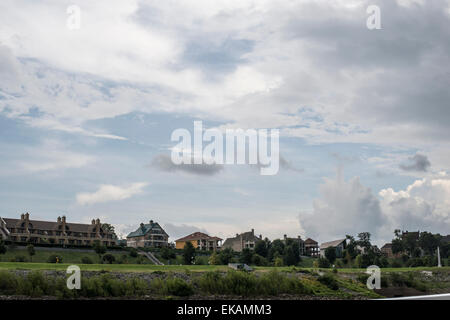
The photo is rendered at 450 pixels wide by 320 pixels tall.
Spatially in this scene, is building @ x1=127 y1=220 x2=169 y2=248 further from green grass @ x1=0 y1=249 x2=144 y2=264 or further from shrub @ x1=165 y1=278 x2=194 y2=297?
shrub @ x1=165 y1=278 x2=194 y2=297

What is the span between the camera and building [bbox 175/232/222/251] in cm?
10138

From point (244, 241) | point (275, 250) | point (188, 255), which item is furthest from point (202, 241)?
point (188, 255)

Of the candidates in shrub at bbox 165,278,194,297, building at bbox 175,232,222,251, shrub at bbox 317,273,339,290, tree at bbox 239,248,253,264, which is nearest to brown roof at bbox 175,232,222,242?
building at bbox 175,232,222,251

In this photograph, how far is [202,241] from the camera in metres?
102

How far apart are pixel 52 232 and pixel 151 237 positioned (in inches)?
788

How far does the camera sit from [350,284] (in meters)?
35.8

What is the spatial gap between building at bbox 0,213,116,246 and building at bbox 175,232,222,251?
1641cm

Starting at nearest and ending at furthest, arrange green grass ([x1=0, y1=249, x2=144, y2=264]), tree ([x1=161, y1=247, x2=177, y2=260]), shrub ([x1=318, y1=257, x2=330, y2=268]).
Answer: green grass ([x1=0, y1=249, x2=144, y2=264]) → shrub ([x1=318, y1=257, x2=330, y2=268]) → tree ([x1=161, y1=247, x2=177, y2=260])

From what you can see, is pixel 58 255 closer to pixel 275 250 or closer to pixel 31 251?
pixel 31 251

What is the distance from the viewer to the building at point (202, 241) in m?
101
